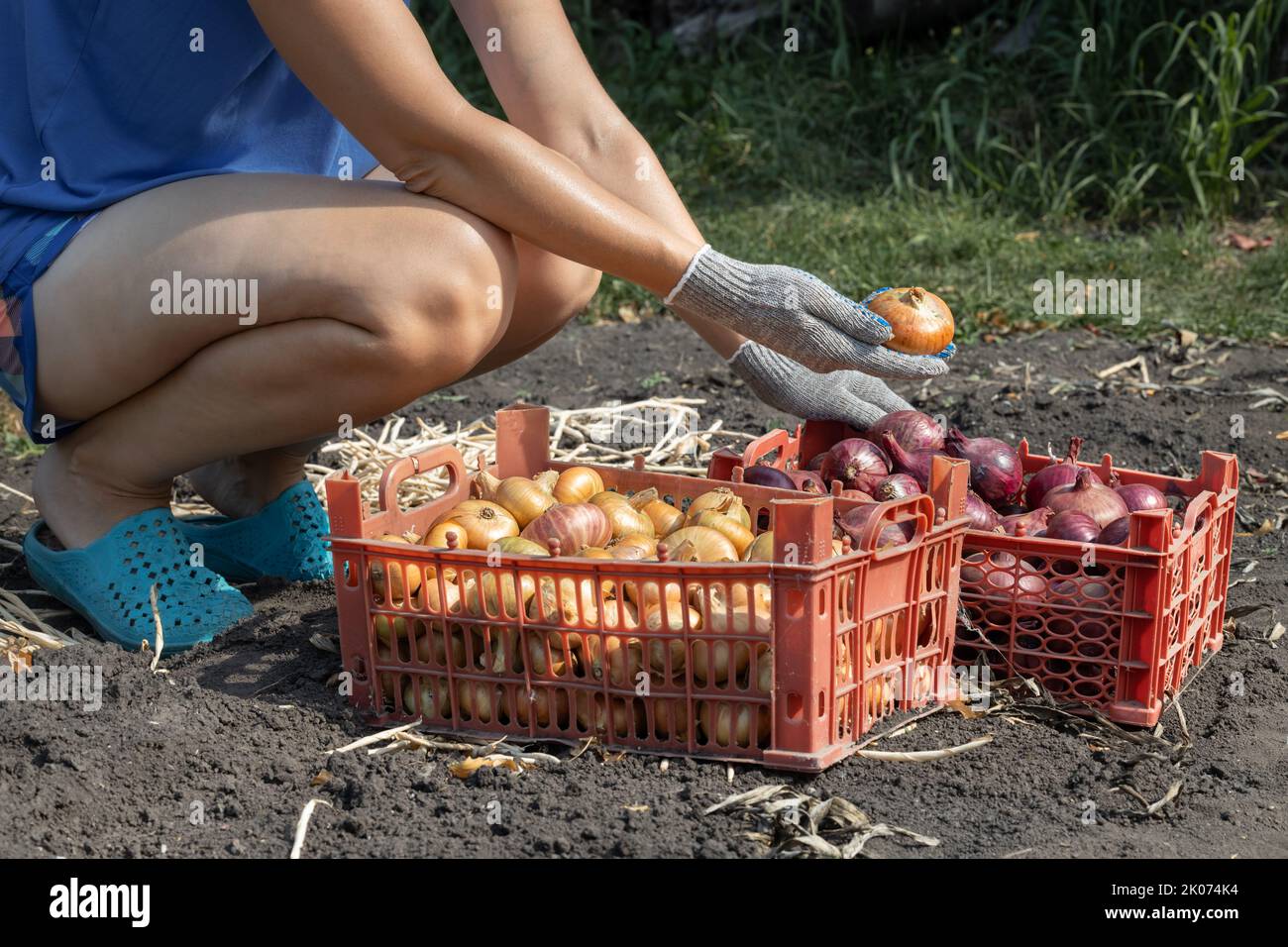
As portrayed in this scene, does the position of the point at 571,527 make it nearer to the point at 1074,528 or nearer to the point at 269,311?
the point at 269,311

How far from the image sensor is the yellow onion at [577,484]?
2521mm

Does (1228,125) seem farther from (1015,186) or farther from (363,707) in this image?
(363,707)

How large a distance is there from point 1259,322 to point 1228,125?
1.27 m

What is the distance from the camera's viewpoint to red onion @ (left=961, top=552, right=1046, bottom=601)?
227 centimetres

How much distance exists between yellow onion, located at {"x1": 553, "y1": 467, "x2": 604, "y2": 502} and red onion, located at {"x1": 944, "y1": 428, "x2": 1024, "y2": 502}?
66 cm

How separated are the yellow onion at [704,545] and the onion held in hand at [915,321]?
57cm

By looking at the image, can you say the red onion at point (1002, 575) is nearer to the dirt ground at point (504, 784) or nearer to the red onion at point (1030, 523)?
the red onion at point (1030, 523)

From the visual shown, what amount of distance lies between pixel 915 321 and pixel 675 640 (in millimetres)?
853

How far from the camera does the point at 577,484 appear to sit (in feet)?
8.33

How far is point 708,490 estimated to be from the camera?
2.49m

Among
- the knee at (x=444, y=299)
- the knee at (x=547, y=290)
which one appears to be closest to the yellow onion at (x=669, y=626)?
the knee at (x=444, y=299)

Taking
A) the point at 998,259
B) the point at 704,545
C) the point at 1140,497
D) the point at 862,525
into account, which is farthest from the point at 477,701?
the point at 998,259

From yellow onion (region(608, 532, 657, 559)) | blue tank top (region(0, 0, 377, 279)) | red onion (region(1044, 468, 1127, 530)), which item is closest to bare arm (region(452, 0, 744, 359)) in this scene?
blue tank top (region(0, 0, 377, 279))

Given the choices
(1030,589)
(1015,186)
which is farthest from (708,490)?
(1015,186)
